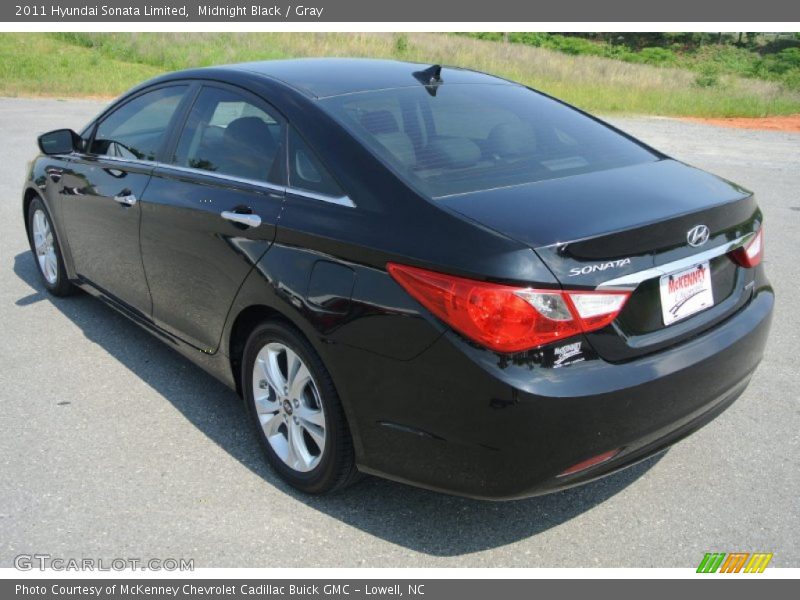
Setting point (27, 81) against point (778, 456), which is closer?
point (778, 456)

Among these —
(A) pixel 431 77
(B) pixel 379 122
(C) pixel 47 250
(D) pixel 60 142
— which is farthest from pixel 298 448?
(C) pixel 47 250

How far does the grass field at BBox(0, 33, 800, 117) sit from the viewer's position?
2242 centimetres

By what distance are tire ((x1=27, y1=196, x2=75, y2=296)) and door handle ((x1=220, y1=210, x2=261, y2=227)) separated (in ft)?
8.00

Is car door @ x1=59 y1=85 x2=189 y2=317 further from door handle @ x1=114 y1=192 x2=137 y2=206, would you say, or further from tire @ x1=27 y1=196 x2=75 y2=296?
tire @ x1=27 y1=196 x2=75 y2=296

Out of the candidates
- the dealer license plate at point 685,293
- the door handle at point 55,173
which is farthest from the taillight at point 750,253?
the door handle at point 55,173

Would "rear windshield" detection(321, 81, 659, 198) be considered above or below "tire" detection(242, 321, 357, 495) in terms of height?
above

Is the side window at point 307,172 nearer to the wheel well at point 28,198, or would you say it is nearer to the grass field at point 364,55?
the wheel well at point 28,198

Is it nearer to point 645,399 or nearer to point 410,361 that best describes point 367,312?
point 410,361

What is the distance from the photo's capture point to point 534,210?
2713mm

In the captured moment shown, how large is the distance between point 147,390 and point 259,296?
1.42 meters

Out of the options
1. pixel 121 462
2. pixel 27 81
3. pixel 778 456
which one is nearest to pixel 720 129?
pixel 778 456

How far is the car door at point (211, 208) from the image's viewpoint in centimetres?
332

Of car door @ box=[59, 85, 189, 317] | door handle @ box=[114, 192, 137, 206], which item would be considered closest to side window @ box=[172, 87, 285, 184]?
car door @ box=[59, 85, 189, 317]

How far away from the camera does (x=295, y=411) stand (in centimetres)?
323
